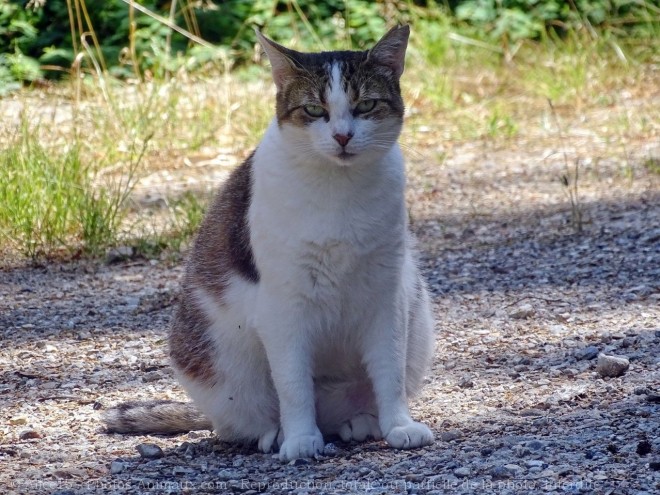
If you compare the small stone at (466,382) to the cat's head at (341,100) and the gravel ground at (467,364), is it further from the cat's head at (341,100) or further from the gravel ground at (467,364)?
the cat's head at (341,100)

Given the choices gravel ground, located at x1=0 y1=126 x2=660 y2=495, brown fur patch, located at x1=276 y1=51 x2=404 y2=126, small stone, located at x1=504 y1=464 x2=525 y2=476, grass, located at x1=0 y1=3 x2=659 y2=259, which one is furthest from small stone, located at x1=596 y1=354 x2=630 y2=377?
grass, located at x1=0 y1=3 x2=659 y2=259

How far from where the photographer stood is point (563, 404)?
→ 3.31 meters

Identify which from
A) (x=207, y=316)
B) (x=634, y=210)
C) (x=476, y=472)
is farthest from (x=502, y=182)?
(x=476, y=472)

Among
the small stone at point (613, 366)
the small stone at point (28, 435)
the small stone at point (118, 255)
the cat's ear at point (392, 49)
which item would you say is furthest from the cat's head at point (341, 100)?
the small stone at point (118, 255)

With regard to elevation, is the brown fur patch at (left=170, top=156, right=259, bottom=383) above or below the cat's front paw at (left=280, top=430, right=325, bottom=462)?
above

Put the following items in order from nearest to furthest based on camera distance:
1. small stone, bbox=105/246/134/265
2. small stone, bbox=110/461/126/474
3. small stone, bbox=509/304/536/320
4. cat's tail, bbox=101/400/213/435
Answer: small stone, bbox=110/461/126/474 → cat's tail, bbox=101/400/213/435 → small stone, bbox=509/304/536/320 → small stone, bbox=105/246/134/265

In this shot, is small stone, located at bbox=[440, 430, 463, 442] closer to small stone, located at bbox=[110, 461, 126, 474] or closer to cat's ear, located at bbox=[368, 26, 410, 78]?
small stone, located at bbox=[110, 461, 126, 474]

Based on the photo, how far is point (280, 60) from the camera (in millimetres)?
3299

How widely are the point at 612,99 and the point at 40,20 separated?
16.6ft

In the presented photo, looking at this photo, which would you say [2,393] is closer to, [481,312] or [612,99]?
[481,312]

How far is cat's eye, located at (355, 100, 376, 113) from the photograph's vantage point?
317 cm

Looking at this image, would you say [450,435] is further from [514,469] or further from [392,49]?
[392,49]

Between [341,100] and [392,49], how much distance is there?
A: 317 millimetres

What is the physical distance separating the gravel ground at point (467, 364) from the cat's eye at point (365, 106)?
1028mm
